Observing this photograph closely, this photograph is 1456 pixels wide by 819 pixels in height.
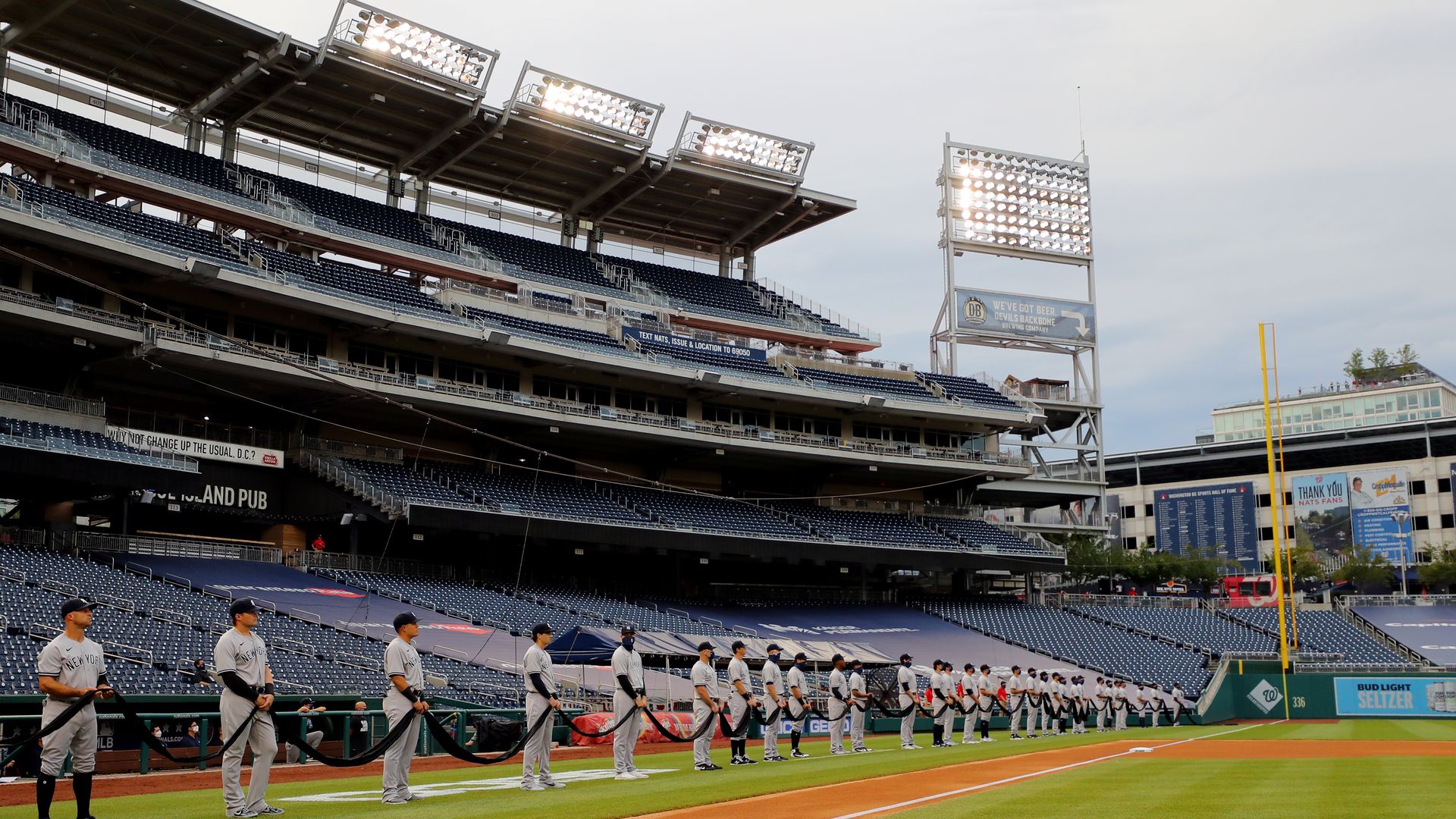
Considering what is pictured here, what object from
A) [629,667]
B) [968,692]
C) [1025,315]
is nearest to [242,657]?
[629,667]

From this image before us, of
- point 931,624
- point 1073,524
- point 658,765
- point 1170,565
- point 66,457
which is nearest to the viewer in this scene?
point 658,765

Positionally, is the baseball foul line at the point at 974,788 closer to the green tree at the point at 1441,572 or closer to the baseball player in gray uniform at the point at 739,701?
the baseball player in gray uniform at the point at 739,701

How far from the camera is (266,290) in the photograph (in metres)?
38.6

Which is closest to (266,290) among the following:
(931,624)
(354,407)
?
(354,407)

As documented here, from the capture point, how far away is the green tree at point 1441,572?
224ft

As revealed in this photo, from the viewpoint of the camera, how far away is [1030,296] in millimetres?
62688

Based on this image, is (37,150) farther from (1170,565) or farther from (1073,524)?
(1170,565)

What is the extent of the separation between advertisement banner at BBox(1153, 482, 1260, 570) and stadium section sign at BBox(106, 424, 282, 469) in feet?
189

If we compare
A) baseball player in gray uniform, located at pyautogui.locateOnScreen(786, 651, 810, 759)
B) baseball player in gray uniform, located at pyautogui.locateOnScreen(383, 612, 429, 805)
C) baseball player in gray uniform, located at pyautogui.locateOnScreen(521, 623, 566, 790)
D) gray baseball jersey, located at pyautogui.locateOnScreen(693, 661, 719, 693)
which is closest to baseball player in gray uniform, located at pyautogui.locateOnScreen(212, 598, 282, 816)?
baseball player in gray uniform, located at pyautogui.locateOnScreen(383, 612, 429, 805)

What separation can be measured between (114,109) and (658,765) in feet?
126

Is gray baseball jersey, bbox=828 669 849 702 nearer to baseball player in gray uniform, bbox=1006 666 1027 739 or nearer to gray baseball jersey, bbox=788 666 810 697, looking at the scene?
gray baseball jersey, bbox=788 666 810 697

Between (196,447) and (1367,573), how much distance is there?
61215 millimetres

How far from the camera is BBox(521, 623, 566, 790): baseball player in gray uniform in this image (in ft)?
47.5

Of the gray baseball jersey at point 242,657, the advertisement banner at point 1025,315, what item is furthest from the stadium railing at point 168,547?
the advertisement banner at point 1025,315
